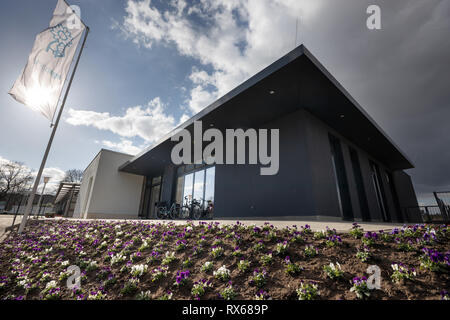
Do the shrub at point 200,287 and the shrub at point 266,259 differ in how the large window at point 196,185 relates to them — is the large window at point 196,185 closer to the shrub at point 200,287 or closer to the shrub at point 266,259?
the shrub at point 266,259

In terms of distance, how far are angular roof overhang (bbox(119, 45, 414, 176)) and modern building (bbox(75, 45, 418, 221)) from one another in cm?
3

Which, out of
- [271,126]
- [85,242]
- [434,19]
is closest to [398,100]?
[434,19]

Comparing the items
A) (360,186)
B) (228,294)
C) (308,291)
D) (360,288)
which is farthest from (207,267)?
(360,186)

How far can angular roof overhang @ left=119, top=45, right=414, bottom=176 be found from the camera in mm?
5422

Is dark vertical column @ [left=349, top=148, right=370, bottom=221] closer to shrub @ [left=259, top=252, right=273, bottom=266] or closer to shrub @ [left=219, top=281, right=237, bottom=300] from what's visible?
shrub @ [left=259, top=252, right=273, bottom=266]

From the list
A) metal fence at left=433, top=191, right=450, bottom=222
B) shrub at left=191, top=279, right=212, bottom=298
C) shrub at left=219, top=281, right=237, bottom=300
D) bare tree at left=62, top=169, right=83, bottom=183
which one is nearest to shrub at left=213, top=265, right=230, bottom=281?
shrub at left=191, top=279, right=212, bottom=298

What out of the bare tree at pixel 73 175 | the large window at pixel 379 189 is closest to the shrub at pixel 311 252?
the large window at pixel 379 189

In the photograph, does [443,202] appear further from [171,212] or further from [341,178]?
[171,212]

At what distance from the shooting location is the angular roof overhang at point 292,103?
17.8 ft

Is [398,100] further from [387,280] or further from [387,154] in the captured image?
[387,280]

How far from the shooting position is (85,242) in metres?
4.76

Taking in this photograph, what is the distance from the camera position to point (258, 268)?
7.32 ft

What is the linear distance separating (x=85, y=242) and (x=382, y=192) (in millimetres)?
15508

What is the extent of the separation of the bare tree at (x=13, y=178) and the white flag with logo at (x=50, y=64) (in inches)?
1544
